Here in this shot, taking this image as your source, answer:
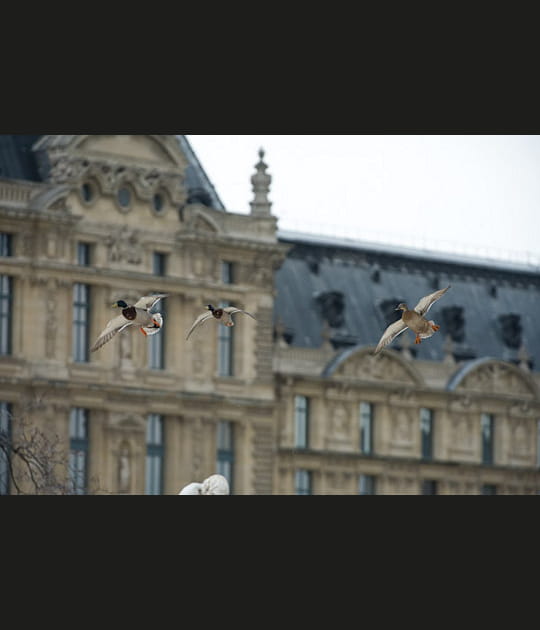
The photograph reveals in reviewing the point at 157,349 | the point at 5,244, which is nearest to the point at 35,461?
the point at 5,244

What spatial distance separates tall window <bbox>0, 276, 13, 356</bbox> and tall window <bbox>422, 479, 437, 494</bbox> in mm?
22526

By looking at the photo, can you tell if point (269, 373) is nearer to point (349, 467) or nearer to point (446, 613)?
point (349, 467)

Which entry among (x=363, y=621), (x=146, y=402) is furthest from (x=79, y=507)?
(x=146, y=402)

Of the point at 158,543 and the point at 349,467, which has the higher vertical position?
the point at 349,467

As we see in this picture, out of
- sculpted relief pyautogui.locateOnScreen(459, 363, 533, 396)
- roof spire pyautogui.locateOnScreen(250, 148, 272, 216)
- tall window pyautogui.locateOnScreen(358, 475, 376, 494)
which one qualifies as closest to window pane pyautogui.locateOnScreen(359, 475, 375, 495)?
tall window pyautogui.locateOnScreen(358, 475, 376, 494)

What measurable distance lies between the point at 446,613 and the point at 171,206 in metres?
74.3

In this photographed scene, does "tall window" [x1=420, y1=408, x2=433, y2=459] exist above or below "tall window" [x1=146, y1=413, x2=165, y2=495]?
above

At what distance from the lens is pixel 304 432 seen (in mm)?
128500

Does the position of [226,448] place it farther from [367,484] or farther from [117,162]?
[117,162]

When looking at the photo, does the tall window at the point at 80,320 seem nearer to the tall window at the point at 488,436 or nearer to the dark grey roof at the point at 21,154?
the dark grey roof at the point at 21,154

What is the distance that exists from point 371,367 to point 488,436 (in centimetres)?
851

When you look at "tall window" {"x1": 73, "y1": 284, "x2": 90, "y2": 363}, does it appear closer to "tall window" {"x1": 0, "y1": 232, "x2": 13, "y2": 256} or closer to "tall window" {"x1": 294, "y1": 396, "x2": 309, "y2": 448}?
"tall window" {"x1": 0, "y1": 232, "x2": 13, "y2": 256}

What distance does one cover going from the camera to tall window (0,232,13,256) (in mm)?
115250

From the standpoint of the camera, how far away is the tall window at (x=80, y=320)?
118 metres
